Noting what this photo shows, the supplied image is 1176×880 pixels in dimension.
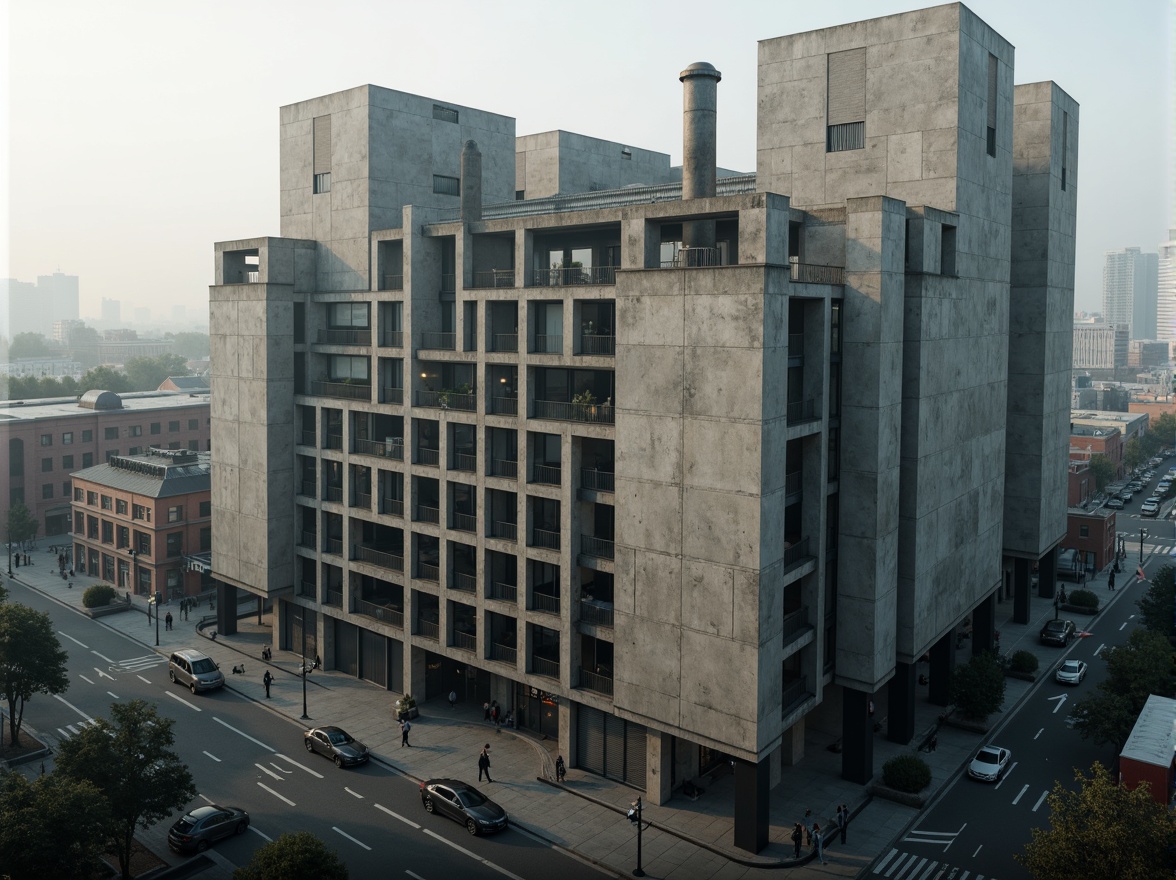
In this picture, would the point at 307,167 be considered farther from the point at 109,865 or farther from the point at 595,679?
the point at 109,865

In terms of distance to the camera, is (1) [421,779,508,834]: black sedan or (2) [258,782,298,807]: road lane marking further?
(2) [258,782,298,807]: road lane marking

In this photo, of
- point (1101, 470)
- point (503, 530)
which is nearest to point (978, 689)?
point (503, 530)

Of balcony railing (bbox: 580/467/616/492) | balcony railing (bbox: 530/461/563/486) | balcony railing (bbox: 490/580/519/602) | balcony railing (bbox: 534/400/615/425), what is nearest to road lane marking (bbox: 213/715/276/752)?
balcony railing (bbox: 490/580/519/602)

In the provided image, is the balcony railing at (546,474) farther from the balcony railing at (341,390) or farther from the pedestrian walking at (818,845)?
the pedestrian walking at (818,845)

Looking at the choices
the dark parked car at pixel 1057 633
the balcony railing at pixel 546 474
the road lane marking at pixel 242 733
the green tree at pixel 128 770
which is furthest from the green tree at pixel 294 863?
the dark parked car at pixel 1057 633

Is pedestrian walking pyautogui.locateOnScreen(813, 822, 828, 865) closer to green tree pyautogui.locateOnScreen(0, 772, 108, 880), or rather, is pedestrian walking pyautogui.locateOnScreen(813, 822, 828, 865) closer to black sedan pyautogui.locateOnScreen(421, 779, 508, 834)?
black sedan pyautogui.locateOnScreen(421, 779, 508, 834)
